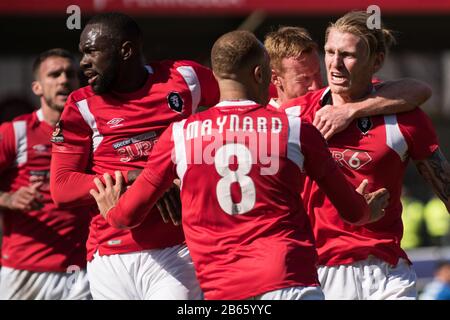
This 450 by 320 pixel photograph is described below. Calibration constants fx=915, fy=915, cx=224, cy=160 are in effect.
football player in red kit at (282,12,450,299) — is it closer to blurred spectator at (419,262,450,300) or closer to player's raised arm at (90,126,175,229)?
player's raised arm at (90,126,175,229)

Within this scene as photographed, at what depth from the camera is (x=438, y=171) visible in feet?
18.5

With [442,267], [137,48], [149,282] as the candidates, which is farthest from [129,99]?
[442,267]

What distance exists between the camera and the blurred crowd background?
14561 millimetres

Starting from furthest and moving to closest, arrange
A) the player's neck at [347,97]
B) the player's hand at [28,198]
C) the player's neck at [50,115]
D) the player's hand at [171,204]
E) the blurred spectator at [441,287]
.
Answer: the blurred spectator at [441,287]
the player's neck at [50,115]
the player's hand at [28,198]
the player's neck at [347,97]
the player's hand at [171,204]

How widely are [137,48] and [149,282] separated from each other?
144cm

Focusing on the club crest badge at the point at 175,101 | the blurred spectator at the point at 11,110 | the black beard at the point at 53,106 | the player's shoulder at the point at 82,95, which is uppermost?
the player's shoulder at the point at 82,95

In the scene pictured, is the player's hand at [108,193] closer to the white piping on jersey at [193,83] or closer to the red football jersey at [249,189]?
the red football jersey at [249,189]

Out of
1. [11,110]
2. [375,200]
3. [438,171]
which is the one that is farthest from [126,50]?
[11,110]

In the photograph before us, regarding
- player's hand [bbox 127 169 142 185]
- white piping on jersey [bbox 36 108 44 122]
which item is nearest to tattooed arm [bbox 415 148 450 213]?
player's hand [bbox 127 169 142 185]

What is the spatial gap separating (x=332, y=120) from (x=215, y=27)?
1231 centimetres

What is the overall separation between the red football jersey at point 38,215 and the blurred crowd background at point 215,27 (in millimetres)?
4596

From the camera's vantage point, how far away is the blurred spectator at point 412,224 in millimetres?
19219

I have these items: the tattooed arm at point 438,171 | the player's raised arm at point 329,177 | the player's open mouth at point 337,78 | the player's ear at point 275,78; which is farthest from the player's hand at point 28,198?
the player's raised arm at point 329,177
